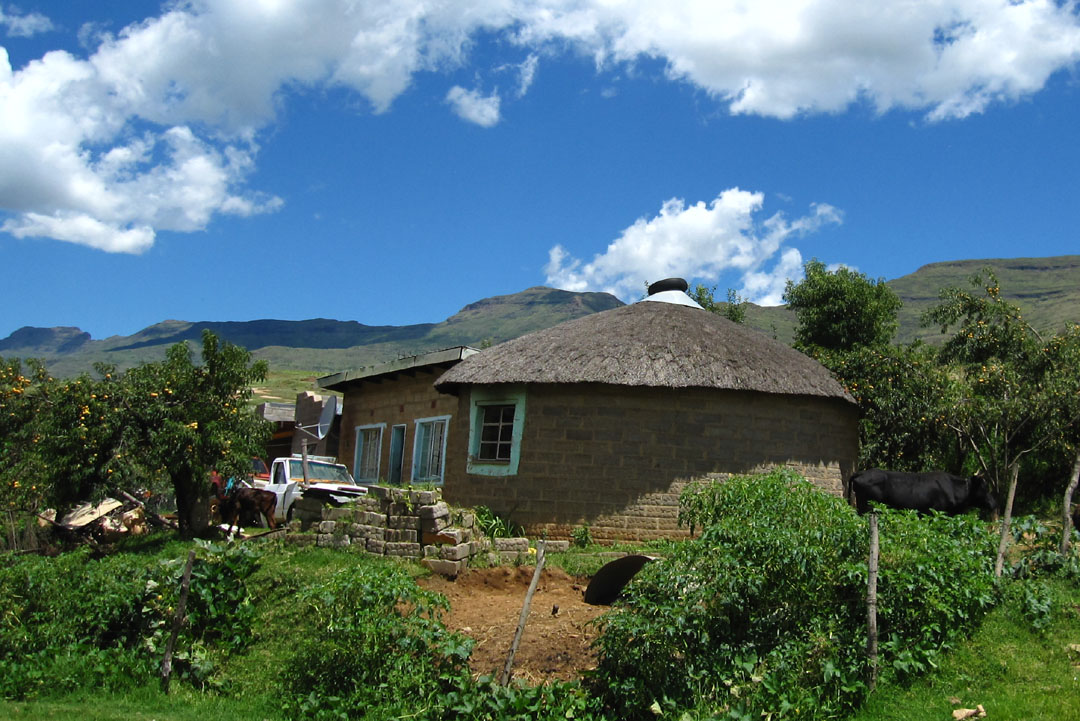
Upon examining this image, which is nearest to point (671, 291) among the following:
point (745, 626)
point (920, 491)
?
point (920, 491)

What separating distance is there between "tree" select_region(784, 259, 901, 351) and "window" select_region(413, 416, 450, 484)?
932 cm

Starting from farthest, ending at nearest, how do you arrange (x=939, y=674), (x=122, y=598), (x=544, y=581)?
(x=544, y=581)
(x=122, y=598)
(x=939, y=674)

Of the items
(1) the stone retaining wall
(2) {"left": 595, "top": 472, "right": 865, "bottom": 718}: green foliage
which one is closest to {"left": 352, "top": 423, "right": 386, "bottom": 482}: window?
(1) the stone retaining wall

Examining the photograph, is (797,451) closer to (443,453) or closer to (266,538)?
(443,453)

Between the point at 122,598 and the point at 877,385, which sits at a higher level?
the point at 877,385

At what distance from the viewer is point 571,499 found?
14242mm

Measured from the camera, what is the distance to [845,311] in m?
22.3

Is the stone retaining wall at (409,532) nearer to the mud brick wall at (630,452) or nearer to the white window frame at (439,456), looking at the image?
the mud brick wall at (630,452)

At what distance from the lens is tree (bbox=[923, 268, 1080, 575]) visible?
14.5m

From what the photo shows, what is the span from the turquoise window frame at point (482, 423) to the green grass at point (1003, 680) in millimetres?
7984

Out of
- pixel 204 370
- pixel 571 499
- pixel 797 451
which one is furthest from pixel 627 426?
pixel 204 370

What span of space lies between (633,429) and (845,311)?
1033 cm

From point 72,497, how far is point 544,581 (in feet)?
25.0

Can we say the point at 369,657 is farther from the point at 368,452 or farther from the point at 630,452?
the point at 368,452
